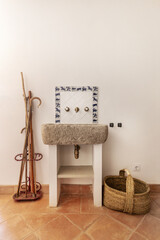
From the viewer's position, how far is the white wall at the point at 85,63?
1.49 meters

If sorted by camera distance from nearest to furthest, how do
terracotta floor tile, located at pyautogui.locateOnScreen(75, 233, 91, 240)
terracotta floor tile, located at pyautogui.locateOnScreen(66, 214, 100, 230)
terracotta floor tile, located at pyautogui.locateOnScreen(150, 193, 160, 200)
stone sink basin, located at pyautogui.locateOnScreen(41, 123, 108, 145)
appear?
1. terracotta floor tile, located at pyautogui.locateOnScreen(75, 233, 91, 240)
2. terracotta floor tile, located at pyautogui.locateOnScreen(66, 214, 100, 230)
3. stone sink basin, located at pyautogui.locateOnScreen(41, 123, 108, 145)
4. terracotta floor tile, located at pyautogui.locateOnScreen(150, 193, 160, 200)

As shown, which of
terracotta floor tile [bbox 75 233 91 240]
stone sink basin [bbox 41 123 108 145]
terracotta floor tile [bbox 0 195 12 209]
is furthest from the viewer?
terracotta floor tile [bbox 0 195 12 209]

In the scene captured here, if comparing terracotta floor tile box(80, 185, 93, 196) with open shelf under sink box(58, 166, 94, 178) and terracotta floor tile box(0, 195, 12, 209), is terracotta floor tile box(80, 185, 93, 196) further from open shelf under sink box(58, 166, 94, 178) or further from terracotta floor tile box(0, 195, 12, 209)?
terracotta floor tile box(0, 195, 12, 209)

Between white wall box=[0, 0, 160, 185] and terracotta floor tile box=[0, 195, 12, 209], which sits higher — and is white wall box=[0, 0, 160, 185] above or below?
above

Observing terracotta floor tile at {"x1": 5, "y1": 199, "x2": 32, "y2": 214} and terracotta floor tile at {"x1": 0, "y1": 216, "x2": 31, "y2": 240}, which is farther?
terracotta floor tile at {"x1": 5, "y1": 199, "x2": 32, "y2": 214}

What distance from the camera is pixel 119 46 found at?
59.4 inches

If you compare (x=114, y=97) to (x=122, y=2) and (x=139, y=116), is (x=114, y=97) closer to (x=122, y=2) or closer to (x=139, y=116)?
(x=139, y=116)

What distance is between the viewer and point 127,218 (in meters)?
1.14

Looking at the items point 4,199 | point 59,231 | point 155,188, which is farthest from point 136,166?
point 4,199

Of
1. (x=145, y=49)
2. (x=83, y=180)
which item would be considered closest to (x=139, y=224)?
(x=83, y=180)

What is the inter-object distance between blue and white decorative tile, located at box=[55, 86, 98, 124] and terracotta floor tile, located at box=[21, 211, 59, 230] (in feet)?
3.18

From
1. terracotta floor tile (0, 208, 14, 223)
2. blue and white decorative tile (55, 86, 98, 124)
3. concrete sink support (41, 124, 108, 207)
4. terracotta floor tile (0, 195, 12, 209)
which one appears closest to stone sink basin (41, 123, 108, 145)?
concrete sink support (41, 124, 108, 207)

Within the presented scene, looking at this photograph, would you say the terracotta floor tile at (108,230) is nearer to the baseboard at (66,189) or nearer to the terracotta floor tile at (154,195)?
the baseboard at (66,189)

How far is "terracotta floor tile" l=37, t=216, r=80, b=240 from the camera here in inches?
37.4
